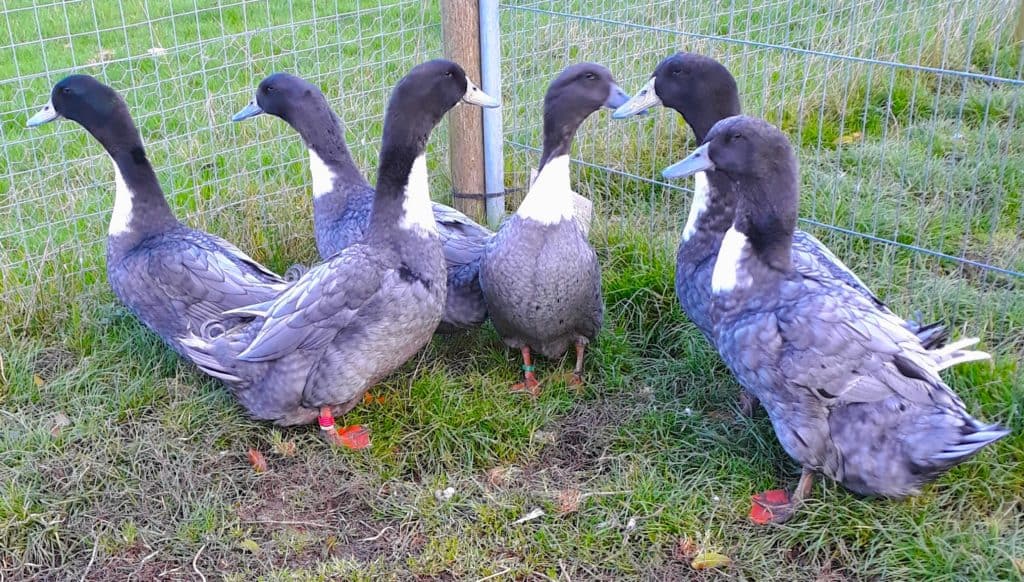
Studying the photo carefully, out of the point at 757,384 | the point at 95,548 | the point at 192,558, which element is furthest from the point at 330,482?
the point at 757,384

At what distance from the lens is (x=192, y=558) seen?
3182mm

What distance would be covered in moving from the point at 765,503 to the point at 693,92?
1.73 m

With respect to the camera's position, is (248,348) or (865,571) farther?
(248,348)

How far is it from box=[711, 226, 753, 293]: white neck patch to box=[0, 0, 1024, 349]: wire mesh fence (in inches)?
41.3

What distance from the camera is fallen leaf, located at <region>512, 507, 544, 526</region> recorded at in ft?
10.9

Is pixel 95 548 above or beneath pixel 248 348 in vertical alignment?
beneath

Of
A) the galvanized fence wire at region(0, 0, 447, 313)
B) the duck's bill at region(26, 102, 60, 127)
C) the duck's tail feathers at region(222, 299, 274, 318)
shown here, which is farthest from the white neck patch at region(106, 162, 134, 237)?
the duck's tail feathers at region(222, 299, 274, 318)

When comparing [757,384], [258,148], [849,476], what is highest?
[258,148]

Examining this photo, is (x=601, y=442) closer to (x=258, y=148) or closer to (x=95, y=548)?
(x=95, y=548)

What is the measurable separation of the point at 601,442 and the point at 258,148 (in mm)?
2893

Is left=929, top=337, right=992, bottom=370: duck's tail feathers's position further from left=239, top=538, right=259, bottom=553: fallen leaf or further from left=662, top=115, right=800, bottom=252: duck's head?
left=239, top=538, right=259, bottom=553: fallen leaf

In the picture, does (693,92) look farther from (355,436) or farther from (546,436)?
(355,436)

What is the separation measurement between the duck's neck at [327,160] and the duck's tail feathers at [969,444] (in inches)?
115

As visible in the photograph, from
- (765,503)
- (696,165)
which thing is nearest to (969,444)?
(765,503)
